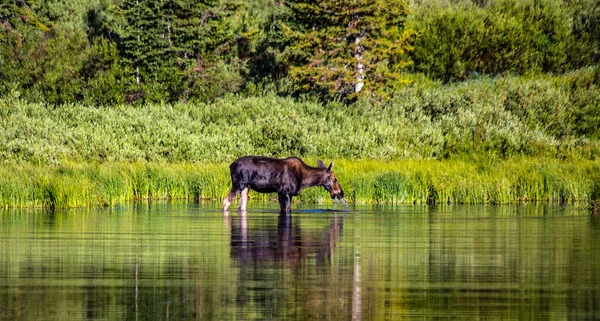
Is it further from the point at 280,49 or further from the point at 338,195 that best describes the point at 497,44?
the point at 338,195

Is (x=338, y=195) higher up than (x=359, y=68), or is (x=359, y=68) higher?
(x=359, y=68)

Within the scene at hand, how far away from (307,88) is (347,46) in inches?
110

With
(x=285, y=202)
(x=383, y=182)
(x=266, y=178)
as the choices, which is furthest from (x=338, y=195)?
(x=383, y=182)

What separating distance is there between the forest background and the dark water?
34.9ft

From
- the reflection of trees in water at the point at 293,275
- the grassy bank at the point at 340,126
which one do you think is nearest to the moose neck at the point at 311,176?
the reflection of trees in water at the point at 293,275

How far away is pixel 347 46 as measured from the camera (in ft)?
184

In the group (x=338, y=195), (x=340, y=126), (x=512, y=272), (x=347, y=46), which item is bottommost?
(x=512, y=272)

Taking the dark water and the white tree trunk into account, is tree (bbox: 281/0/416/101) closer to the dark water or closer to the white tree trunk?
the white tree trunk

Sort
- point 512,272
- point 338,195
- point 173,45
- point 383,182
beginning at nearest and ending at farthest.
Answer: point 512,272 < point 338,195 < point 383,182 < point 173,45

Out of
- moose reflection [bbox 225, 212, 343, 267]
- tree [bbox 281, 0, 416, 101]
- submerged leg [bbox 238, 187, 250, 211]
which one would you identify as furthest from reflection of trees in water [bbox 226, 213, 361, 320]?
tree [bbox 281, 0, 416, 101]

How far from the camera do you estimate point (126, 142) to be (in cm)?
4506

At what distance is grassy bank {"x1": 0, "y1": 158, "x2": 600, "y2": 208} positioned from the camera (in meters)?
31.8

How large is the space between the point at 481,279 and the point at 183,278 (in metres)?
3.59

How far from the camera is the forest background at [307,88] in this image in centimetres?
4166
